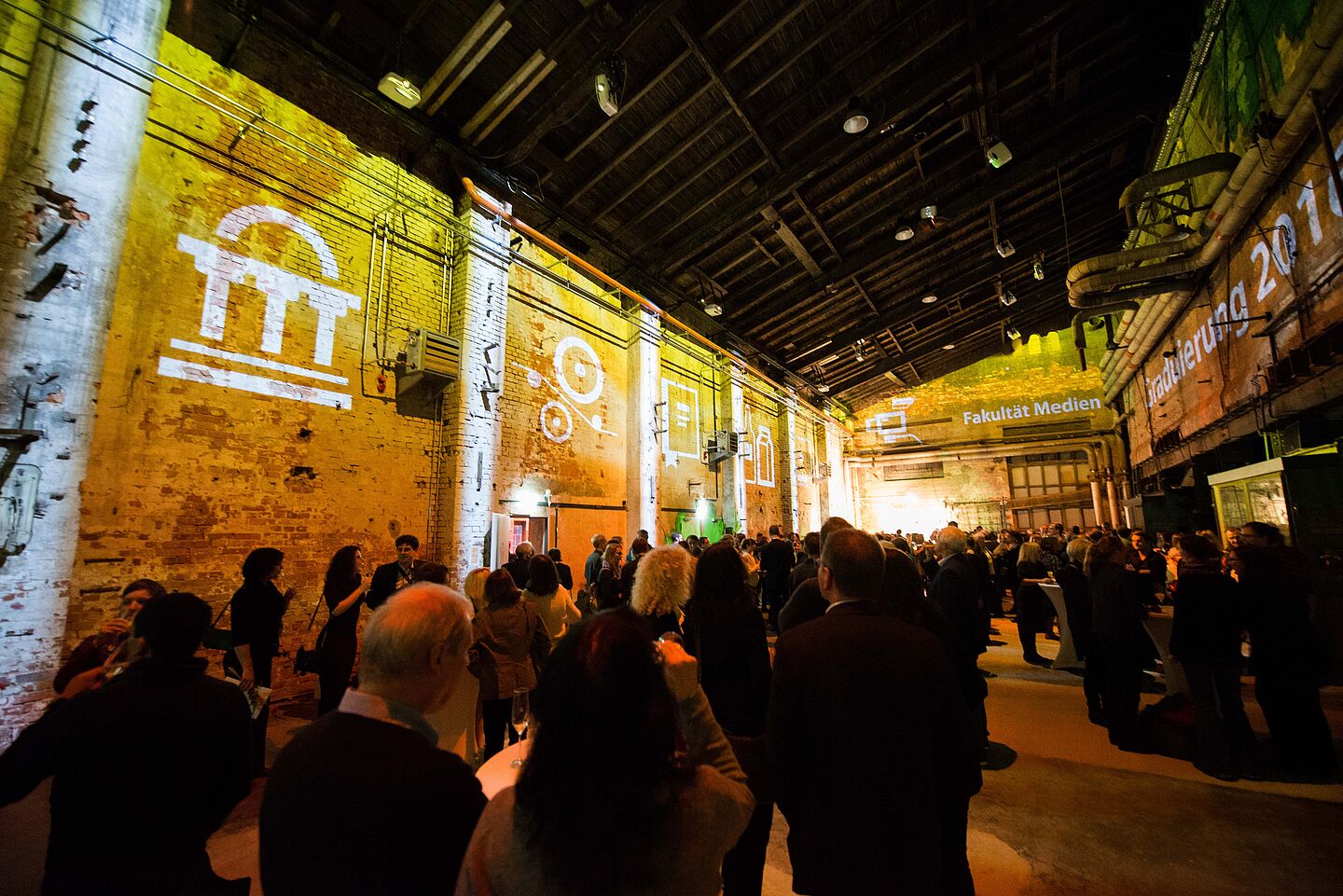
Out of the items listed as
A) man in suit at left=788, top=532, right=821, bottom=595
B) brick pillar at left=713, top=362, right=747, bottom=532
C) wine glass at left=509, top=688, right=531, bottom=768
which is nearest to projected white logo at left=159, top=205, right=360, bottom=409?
wine glass at left=509, top=688, right=531, bottom=768

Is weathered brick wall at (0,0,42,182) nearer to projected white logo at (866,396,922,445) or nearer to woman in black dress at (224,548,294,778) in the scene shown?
woman in black dress at (224,548,294,778)

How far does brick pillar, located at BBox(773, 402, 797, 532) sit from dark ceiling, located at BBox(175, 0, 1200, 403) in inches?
146

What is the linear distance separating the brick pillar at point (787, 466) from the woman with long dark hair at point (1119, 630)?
36.3 ft

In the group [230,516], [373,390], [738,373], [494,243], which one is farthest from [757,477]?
[230,516]

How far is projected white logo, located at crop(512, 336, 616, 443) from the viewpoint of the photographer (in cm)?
835

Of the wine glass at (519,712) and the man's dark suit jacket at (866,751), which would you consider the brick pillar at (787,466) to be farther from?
the man's dark suit jacket at (866,751)

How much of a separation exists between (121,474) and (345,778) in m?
4.89

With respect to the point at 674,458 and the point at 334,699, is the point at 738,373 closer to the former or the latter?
the point at 674,458

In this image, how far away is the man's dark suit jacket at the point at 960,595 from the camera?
3.88 metres

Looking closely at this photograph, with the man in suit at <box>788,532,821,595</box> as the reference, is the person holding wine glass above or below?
below

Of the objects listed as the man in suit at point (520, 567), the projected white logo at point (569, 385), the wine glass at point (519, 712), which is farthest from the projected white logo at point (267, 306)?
A: the wine glass at point (519, 712)

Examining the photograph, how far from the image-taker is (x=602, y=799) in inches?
33.1

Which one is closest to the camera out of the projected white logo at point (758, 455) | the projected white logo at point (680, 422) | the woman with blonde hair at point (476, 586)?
the woman with blonde hair at point (476, 586)

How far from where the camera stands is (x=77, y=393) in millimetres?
3969
